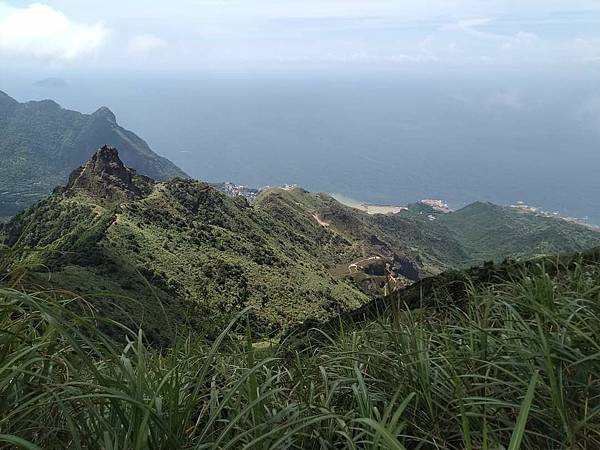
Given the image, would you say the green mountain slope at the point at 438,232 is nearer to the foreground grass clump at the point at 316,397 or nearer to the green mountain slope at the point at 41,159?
the green mountain slope at the point at 41,159

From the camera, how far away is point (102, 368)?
210cm

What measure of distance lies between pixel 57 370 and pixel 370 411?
47.7 inches

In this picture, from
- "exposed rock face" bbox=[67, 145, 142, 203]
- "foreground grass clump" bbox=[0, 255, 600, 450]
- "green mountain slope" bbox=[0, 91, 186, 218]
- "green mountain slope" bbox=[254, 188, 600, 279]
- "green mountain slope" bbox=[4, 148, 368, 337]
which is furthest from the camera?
"green mountain slope" bbox=[0, 91, 186, 218]

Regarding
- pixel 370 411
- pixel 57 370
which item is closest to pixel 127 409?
pixel 57 370

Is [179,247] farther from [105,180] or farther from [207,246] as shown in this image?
[105,180]

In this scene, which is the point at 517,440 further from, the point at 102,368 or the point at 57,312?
the point at 102,368

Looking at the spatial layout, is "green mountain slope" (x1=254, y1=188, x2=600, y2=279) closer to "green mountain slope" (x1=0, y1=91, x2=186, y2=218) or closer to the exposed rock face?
the exposed rock face

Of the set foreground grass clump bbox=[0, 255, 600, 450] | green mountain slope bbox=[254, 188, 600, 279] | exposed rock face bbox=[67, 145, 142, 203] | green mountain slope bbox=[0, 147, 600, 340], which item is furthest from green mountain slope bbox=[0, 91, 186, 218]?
foreground grass clump bbox=[0, 255, 600, 450]

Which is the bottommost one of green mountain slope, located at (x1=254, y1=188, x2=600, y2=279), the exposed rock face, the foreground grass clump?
green mountain slope, located at (x1=254, y1=188, x2=600, y2=279)

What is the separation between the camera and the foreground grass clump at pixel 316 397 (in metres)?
1.46

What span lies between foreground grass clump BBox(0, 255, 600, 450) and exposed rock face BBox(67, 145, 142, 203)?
59.6 metres

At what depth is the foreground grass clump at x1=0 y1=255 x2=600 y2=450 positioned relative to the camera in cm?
146

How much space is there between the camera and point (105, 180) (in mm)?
60531

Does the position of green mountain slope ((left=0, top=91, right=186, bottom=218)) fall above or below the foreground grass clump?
below
